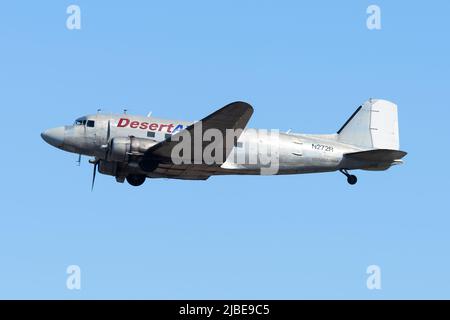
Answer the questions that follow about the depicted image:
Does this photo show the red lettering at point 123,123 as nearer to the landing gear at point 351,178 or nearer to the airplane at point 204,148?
the airplane at point 204,148

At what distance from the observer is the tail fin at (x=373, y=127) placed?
27.0 meters

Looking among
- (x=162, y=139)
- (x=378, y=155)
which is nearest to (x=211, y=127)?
(x=162, y=139)

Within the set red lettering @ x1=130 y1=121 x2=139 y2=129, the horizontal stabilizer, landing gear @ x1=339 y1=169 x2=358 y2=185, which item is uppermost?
red lettering @ x1=130 y1=121 x2=139 y2=129

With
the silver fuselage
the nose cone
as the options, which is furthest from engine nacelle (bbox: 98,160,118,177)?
the nose cone

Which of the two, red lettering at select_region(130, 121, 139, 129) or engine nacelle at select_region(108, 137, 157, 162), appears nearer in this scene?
engine nacelle at select_region(108, 137, 157, 162)

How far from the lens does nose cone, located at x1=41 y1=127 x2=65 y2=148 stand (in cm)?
2456

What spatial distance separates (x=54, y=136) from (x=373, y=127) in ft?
31.6

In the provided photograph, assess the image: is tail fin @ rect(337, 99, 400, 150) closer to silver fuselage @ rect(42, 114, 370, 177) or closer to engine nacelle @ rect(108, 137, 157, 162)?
silver fuselage @ rect(42, 114, 370, 177)

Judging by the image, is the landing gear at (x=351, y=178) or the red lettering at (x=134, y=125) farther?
the landing gear at (x=351, y=178)

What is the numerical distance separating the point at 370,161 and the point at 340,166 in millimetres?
874

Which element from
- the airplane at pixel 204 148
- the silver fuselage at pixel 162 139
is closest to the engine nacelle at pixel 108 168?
the airplane at pixel 204 148

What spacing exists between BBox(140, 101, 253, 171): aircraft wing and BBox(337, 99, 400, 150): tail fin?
183 inches
